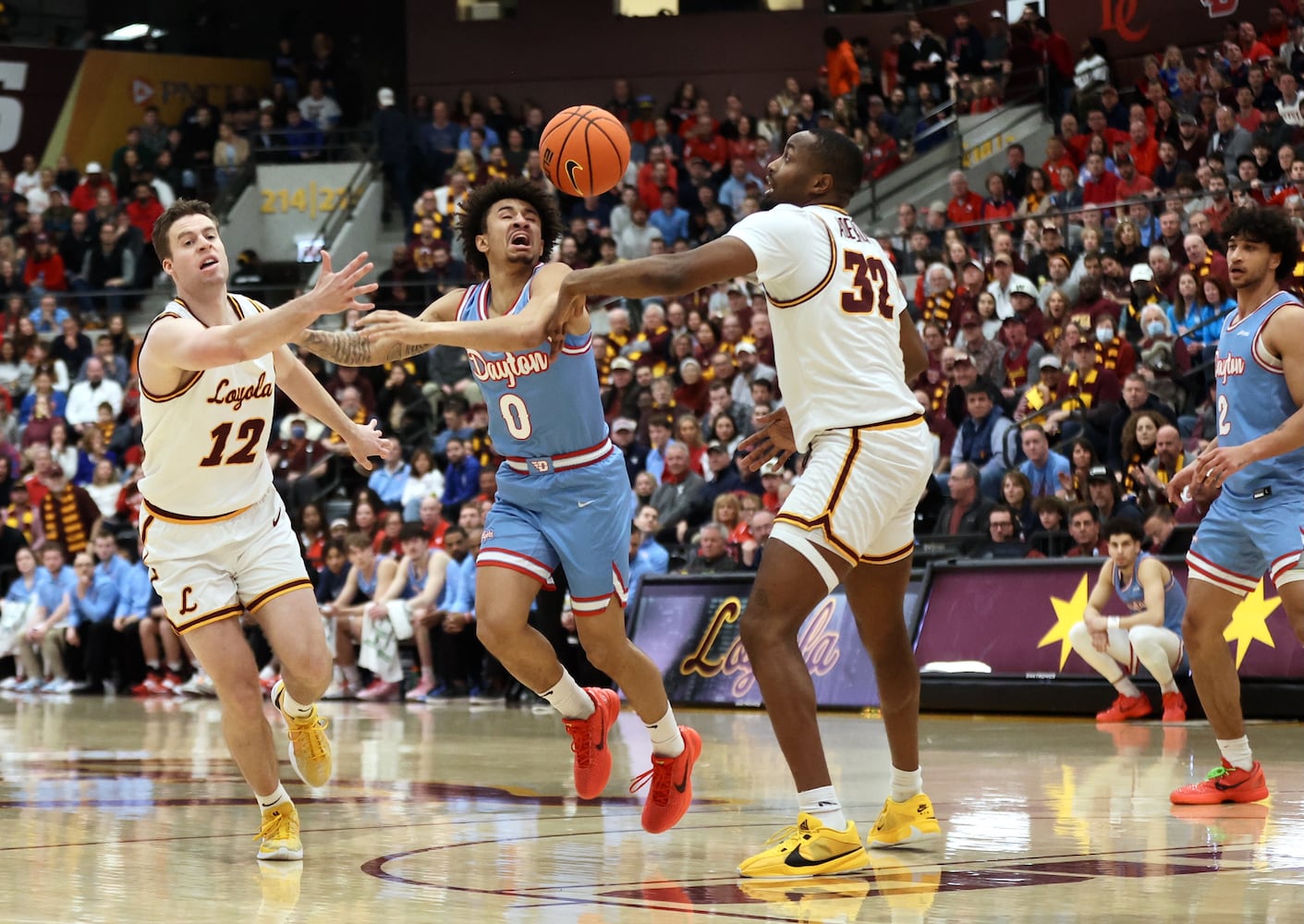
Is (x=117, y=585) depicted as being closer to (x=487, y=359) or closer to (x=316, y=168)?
(x=316, y=168)

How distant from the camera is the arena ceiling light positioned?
2839 centimetres

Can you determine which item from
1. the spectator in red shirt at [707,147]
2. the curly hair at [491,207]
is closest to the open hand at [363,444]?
the curly hair at [491,207]

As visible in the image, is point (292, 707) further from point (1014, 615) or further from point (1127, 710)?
point (1014, 615)

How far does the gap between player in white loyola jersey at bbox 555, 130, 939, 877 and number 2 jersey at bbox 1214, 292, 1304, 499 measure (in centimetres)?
182

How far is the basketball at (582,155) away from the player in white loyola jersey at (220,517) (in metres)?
1.26

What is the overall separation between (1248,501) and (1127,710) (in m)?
4.46

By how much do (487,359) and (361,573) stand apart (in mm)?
9540

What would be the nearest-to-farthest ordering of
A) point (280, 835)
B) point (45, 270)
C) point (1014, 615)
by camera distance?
point (280, 835), point (1014, 615), point (45, 270)

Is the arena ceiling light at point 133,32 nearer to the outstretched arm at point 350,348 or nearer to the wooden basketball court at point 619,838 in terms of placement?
the wooden basketball court at point 619,838

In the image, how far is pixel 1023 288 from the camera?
1585 cm

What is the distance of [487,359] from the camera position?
6.48m

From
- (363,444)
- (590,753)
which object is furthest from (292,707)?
(590,753)

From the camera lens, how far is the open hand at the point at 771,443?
6.07 metres

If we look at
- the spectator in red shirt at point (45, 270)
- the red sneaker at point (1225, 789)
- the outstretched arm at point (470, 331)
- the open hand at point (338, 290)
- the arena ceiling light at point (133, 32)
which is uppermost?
the arena ceiling light at point (133, 32)
